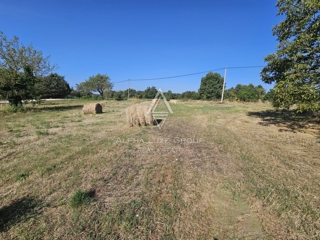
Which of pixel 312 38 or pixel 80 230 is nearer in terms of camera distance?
pixel 80 230

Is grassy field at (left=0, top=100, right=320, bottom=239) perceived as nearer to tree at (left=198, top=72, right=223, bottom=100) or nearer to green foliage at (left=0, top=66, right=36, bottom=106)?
green foliage at (left=0, top=66, right=36, bottom=106)

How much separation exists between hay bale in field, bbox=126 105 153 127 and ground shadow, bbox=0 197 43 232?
5704 mm

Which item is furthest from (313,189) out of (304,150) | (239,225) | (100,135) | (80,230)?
(100,135)

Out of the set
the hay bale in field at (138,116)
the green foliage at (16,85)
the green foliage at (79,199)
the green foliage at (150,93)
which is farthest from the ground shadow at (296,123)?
the green foliage at (150,93)

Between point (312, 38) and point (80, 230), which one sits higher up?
point (312, 38)

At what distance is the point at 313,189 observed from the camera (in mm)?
3029

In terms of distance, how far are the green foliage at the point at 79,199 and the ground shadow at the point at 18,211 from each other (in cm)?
48

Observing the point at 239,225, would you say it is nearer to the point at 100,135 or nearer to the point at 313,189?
the point at 313,189

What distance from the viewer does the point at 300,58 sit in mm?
8453

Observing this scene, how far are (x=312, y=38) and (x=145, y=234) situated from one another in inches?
383

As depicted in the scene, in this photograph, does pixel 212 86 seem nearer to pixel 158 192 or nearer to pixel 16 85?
pixel 16 85

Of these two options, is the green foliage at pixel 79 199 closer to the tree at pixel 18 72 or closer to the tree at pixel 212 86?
the tree at pixel 18 72

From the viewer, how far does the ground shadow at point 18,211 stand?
7.38 feet

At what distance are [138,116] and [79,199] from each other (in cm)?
588
